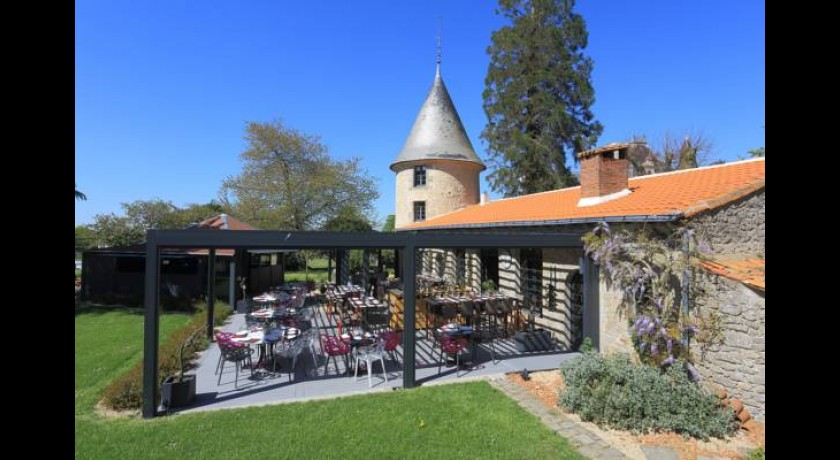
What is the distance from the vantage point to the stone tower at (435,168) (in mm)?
25922

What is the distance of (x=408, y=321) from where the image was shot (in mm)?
7102

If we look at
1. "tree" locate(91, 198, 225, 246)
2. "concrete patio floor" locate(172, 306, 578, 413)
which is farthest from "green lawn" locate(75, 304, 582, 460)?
"tree" locate(91, 198, 225, 246)

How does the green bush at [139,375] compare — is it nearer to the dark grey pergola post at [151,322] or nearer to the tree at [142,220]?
the dark grey pergola post at [151,322]

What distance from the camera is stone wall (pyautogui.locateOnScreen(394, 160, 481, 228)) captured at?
25875 mm

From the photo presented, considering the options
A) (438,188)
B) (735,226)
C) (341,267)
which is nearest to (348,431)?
(735,226)

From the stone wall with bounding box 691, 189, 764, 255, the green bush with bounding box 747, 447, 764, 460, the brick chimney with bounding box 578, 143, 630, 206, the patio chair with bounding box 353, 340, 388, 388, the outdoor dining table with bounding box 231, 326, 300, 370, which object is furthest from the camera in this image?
the brick chimney with bounding box 578, 143, 630, 206

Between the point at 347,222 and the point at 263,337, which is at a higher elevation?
the point at 347,222

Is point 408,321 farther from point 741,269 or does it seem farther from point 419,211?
point 419,211

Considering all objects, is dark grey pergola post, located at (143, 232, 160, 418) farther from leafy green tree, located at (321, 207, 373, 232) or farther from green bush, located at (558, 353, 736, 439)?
leafy green tree, located at (321, 207, 373, 232)

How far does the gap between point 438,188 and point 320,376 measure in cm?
1927

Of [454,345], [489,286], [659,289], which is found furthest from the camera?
[489,286]

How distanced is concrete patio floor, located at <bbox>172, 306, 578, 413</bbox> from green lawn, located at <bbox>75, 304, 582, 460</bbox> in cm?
48
